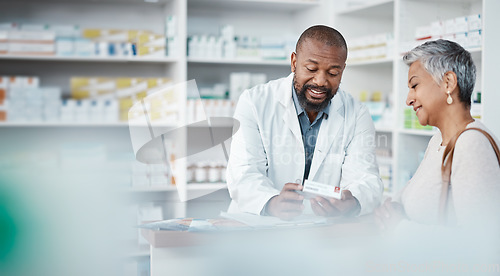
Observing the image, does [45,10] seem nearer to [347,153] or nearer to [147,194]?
[147,194]

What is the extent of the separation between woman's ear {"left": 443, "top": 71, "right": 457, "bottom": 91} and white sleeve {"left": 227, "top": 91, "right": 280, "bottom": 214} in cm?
63

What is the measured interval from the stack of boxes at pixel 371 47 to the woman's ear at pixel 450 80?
2039 mm

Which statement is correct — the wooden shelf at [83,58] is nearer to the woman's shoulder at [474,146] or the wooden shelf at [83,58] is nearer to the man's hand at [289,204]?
the man's hand at [289,204]

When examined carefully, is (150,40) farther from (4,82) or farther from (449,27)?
(449,27)

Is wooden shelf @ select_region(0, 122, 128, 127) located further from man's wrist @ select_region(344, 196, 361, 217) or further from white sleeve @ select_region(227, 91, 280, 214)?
man's wrist @ select_region(344, 196, 361, 217)

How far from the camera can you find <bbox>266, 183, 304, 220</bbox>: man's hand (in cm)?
149

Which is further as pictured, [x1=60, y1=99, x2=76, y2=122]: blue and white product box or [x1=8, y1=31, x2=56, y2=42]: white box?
[x1=60, y1=99, x2=76, y2=122]: blue and white product box

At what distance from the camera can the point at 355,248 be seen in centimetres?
122

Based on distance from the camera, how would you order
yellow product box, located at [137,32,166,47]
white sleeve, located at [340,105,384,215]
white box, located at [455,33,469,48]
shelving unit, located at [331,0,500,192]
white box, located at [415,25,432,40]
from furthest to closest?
yellow product box, located at [137,32,166,47], white box, located at [415,25,432,40], white box, located at [455,33,469,48], shelving unit, located at [331,0,500,192], white sleeve, located at [340,105,384,215]

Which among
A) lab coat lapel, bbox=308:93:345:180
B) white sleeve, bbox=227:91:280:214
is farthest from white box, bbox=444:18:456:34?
white sleeve, bbox=227:91:280:214

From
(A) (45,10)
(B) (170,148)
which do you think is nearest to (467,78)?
(B) (170,148)

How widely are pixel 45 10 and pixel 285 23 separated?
1.81 metres

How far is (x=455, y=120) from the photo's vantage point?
1.35m

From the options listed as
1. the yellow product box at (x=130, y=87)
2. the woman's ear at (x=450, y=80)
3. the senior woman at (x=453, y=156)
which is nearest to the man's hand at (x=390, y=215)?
the senior woman at (x=453, y=156)
